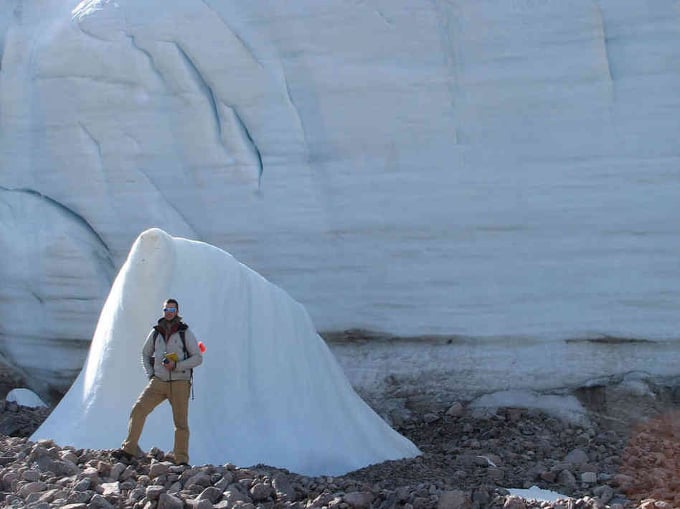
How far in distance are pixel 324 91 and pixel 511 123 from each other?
1594 millimetres

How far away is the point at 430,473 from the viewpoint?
627cm

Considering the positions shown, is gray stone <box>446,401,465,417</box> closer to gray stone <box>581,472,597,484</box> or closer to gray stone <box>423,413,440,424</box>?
gray stone <box>423,413,440,424</box>

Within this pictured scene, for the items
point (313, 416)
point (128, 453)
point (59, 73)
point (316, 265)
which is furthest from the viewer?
point (59, 73)

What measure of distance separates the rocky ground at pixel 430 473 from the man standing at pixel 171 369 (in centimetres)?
16

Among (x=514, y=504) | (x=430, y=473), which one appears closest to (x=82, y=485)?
(x=514, y=504)

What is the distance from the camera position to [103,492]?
15.0 feet

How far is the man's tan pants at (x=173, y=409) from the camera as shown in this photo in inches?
200

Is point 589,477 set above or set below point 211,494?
below

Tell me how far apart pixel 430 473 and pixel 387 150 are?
3.81m

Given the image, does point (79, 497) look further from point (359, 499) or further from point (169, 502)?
point (359, 499)

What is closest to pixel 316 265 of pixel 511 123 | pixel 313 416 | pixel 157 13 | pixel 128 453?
pixel 511 123

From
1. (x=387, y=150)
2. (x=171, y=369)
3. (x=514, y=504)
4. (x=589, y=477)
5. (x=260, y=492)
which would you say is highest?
(x=387, y=150)

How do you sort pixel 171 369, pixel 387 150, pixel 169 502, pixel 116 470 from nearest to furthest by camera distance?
1. pixel 169 502
2. pixel 116 470
3. pixel 171 369
4. pixel 387 150

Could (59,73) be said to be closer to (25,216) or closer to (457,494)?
(25,216)
